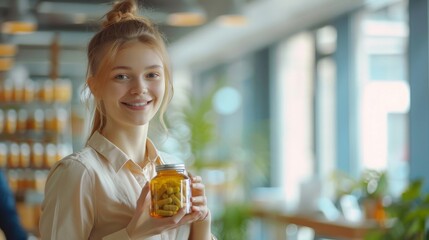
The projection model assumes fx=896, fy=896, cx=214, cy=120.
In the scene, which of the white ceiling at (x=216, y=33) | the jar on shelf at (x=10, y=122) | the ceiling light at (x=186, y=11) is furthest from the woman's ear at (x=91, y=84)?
the jar on shelf at (x=10, y=122)

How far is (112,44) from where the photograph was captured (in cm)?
164

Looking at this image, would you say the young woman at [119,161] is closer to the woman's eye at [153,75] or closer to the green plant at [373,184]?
the woman's eye at [153,75]

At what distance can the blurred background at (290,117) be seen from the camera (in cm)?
778

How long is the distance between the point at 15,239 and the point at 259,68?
10334mm

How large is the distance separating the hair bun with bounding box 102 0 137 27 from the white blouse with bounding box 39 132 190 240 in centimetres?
23

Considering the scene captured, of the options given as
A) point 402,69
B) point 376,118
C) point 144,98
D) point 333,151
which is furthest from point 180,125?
point 144,98

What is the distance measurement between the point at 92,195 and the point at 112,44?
0.28 m

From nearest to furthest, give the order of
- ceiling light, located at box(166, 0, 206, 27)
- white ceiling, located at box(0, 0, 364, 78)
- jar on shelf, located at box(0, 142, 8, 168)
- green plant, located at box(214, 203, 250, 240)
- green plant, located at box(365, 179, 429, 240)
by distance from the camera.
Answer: green plant, located at box(365, 179, 429, 240)
ceiling light, located at box(166, 0, 206, 27)
green plant, located at box(214, 203, 250, 240)
jar on shelf, located at box(0, 142, 8, 168)
white ceiling, located at box(0, 0, 364, 78)

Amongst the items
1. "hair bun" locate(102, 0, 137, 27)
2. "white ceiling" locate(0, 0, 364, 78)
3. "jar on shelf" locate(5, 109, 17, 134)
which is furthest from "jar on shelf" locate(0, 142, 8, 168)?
"hair bun" locate(102, 0, 137, 27)

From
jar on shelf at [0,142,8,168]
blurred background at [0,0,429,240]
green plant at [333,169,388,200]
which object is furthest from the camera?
jar on shelf at [0,142,8,168]

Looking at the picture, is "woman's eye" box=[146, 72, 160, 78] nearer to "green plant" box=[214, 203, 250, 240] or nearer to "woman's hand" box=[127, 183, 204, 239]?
"woman's hand" box=[127, 183, 204, 239]

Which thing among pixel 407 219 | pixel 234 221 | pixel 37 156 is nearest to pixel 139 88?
pixel 407 219

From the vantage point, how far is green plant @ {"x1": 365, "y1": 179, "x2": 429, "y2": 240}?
19.8 feet

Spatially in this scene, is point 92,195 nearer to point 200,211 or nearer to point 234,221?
point 200,211
